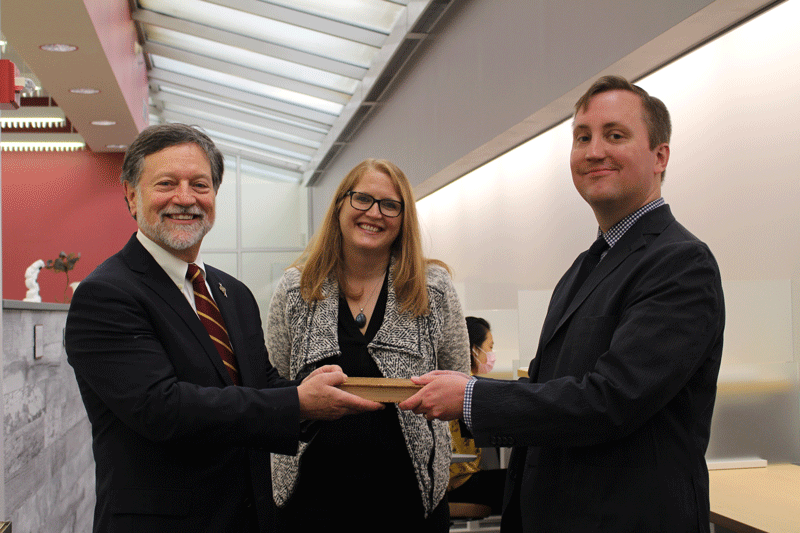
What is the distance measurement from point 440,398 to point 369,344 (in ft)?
1.50

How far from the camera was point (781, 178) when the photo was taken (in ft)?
9.51

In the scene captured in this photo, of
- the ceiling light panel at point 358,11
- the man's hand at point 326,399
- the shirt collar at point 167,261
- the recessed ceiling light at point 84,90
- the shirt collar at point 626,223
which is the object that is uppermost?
the ceiling light panel at point 358,11

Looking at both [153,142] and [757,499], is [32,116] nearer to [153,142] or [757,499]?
[153,142]

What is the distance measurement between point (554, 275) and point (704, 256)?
12.7 feet

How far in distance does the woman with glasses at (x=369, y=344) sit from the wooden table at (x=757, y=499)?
83 centimetres

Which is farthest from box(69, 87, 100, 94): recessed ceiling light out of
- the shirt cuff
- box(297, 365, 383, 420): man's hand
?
the shirt cuff

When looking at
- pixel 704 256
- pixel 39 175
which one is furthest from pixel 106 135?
pixel 704 256

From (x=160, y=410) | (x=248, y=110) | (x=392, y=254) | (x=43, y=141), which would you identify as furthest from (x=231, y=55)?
(x=160, y=410)

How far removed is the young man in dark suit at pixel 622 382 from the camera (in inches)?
51.6

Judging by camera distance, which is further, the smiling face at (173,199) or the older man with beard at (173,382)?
the smiling face at (173,199)

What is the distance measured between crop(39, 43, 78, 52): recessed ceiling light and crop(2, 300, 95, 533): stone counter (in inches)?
109

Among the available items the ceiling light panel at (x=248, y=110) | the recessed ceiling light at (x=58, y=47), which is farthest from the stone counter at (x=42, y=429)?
the ceiling light panel at (x=248, y=110)

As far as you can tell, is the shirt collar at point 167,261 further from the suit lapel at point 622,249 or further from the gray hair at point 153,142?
the suit lapel at point 622,249

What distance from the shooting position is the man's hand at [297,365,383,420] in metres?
1.57
